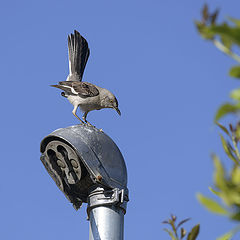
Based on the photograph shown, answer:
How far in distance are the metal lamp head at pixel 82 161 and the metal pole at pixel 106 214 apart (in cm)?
6

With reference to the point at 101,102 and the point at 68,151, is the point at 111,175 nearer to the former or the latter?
the point at 68,151

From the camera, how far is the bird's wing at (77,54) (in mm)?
5512

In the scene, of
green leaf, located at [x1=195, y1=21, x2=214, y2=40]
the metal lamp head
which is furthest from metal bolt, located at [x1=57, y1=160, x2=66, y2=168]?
green leaf, located at [x1=195, y1=21, x2=214, y2=40]

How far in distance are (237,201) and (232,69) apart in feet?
0.79

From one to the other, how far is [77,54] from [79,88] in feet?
2.17

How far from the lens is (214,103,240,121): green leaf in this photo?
90 centimetres

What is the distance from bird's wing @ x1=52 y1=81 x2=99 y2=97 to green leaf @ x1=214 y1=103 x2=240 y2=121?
4.22 meters

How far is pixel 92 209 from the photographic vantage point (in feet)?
10.8

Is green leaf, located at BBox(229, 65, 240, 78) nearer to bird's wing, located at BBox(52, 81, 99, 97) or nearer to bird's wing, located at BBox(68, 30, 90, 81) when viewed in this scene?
bird's wing, located at BBox(52, 81, 99, 97)

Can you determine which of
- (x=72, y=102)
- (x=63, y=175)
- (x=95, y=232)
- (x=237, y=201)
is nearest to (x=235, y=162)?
(x=237, y=201)

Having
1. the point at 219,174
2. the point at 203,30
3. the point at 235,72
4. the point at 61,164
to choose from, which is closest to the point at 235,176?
the point at 219,174

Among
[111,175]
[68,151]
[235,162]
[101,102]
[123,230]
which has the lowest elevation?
[235,162]

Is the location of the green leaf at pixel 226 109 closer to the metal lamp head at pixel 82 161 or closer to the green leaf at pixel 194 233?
the green leaf at pixel 194 233

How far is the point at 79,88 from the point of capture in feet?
16.7
